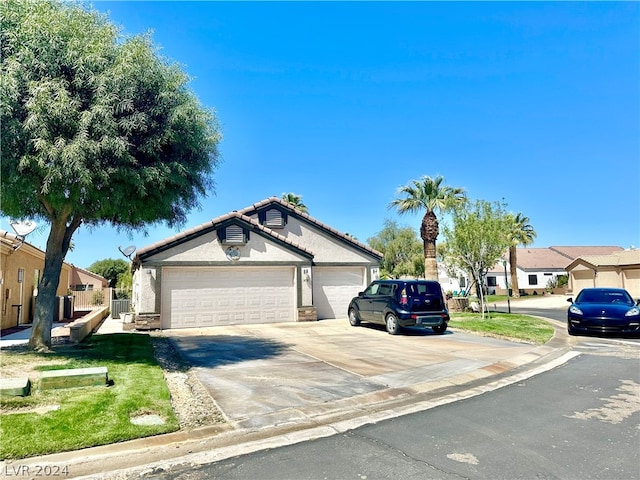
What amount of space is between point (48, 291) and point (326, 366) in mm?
6272

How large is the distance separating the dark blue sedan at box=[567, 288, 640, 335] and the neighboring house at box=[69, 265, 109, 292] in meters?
40.5

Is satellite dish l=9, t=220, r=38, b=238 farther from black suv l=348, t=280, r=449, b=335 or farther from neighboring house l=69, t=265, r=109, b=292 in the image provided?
neighboring house l=69, t=265, r=109, b=292

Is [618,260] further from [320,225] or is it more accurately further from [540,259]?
[320,225]

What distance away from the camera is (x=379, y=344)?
40.3 feet

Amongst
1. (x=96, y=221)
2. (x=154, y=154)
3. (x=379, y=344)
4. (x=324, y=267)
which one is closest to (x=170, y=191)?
(x=154, y=154)

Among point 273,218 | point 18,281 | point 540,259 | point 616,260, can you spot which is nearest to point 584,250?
point 540,259

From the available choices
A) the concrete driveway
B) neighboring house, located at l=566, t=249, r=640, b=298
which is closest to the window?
the concrete driveway

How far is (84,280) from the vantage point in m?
43.1

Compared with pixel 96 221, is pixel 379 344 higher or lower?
lower

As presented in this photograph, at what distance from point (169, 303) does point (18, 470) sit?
43.3ft

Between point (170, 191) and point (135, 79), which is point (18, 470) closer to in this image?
point (170, 191)

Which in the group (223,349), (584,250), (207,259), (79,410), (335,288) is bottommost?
(223,349)

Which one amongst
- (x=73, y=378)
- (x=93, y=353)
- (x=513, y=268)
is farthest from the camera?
(x=513, y=268)

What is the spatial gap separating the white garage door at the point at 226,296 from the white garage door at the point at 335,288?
1908mm
